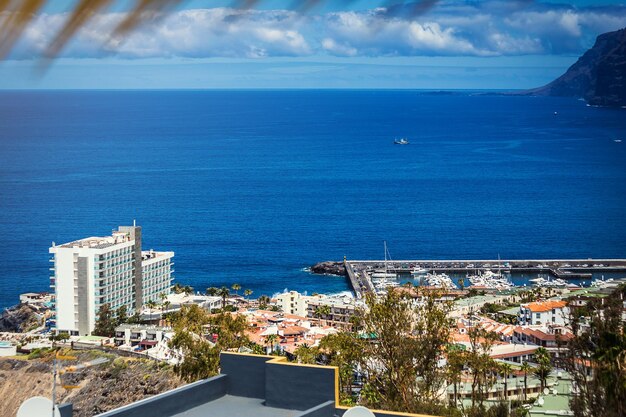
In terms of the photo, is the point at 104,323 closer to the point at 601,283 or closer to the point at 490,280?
the point at 490,280

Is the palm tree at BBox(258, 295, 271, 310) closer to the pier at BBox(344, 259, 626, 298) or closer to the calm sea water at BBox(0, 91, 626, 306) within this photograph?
the calm sea water at BBox(0, 91, 626, 306)

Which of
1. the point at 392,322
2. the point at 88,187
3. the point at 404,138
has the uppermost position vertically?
the point at 404,138

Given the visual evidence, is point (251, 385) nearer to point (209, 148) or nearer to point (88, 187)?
point (88, 187)

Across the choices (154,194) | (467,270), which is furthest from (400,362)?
(154,194)

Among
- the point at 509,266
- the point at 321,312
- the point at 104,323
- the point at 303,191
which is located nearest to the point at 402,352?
the point at 321,312

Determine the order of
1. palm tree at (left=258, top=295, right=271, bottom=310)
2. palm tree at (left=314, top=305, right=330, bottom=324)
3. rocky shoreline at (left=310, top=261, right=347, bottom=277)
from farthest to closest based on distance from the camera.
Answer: rocky shoreline at (left=310, top=261, right=347, bottom=277) < palm tree at (left=258, top=295, right=271, bottom=310) < palm tree at (left=314, top=305, right=330, bottom=324)

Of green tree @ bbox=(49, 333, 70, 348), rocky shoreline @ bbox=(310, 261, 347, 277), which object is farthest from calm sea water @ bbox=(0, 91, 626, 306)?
green tree @ bbox=(49, 333, 70, 348)
